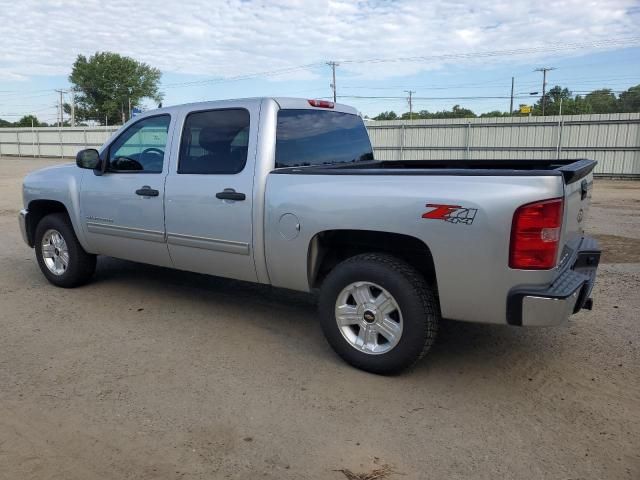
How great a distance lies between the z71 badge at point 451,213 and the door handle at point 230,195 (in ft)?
4.87

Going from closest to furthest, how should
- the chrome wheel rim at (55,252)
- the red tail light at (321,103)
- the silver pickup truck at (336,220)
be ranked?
the silver pickup truck at (336,220), the red tail light at (321,103), the chrome wheel rim at (55,252)

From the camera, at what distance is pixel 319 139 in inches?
182

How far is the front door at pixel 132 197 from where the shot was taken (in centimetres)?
473

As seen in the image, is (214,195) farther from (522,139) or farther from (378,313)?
(522,139)

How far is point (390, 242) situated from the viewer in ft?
12.1

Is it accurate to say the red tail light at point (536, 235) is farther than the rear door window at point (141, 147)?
No

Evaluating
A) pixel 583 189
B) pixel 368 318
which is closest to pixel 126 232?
pixel 368 318

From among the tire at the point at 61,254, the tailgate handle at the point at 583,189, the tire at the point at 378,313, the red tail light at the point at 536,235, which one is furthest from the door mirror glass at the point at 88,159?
the tailgate handle at the point at 583,189

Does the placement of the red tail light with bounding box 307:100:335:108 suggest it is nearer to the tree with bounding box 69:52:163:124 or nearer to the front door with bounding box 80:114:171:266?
the front door with bounding box 80:114:171:266

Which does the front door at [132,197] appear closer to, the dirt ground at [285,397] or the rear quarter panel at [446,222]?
the dirt ground at [285,397]

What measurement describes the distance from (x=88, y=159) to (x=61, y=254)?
1.23 meters

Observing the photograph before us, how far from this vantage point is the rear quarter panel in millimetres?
3043

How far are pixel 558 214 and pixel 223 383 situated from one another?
7.59 feet

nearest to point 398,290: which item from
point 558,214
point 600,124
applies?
point 558,214
